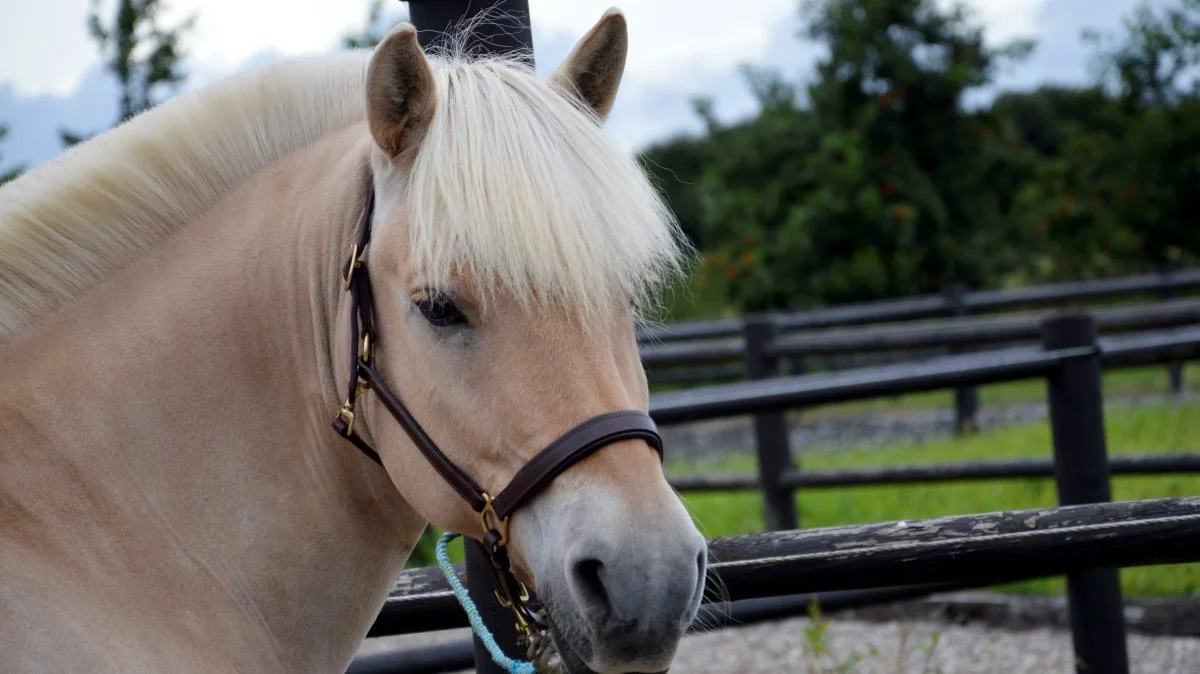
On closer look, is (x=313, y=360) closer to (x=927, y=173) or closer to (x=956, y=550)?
(x=956, y=550)

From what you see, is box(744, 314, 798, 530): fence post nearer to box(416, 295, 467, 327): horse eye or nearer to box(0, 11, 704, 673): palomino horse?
box(0, 11, 704, 673): palomino horse

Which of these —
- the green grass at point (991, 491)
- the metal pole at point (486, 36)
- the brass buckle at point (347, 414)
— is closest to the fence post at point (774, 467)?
the green grass at point (991, 491)

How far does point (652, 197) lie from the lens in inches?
77.9

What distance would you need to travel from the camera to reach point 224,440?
1956 millimetres

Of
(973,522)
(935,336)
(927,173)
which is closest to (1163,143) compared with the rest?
(927,173)

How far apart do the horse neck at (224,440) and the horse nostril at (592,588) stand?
0.55 m

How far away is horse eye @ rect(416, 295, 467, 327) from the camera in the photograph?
1.82 metres

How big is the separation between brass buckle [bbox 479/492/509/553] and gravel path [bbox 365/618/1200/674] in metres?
2.63

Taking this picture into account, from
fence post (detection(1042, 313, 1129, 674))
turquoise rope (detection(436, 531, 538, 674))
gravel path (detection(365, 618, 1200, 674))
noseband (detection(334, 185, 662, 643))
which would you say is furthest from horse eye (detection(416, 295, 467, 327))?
gravel path (detection(365, 618, 1200, 674))

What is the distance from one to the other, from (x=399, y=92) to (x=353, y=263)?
1.03 ft

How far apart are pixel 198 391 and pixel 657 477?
2.83 feet

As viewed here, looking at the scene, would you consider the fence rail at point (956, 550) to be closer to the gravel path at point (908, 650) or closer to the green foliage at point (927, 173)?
the gravel path at point (908, 650)

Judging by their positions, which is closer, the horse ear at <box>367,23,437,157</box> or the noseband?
the noseband

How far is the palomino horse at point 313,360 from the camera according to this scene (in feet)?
5.60
